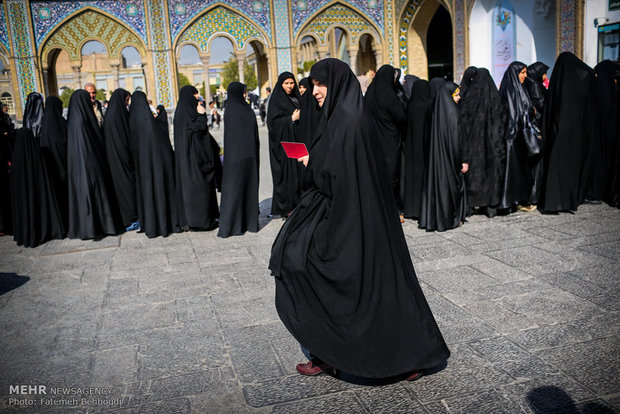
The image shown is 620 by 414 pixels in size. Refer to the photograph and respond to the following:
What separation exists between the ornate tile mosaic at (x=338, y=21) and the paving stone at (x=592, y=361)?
54.7 feet

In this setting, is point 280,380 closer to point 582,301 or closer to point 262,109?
point 582,301

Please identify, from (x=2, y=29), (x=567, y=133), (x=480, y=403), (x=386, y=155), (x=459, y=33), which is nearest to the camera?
(x=480, y=403)

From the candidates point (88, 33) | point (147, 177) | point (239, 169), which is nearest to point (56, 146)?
point (147, 177)

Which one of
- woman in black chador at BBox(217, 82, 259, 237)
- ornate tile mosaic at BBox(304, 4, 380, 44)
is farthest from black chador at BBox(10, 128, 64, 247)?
ornate tile mosaic at BBox(304, 4, 380, 44)

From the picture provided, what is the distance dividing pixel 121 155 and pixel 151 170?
1.95 ft

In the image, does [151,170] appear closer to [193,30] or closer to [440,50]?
[193,30]

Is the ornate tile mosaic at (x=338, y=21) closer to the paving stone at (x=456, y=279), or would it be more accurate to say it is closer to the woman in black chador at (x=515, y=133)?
the woman in black chador at (x=515, y=133)

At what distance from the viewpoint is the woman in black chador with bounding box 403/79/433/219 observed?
557cm

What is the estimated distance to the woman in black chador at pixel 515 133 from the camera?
5.52 meters

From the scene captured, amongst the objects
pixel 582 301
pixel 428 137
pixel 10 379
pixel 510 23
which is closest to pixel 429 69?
pixel 510 23

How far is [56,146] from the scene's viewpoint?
606 cm

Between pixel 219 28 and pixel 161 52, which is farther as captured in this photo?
pixel 219 28

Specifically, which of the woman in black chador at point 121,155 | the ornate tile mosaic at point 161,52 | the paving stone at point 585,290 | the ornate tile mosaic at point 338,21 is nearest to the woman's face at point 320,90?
the paving stone at point 585,290

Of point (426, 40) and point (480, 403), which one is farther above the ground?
point (426, 40)
